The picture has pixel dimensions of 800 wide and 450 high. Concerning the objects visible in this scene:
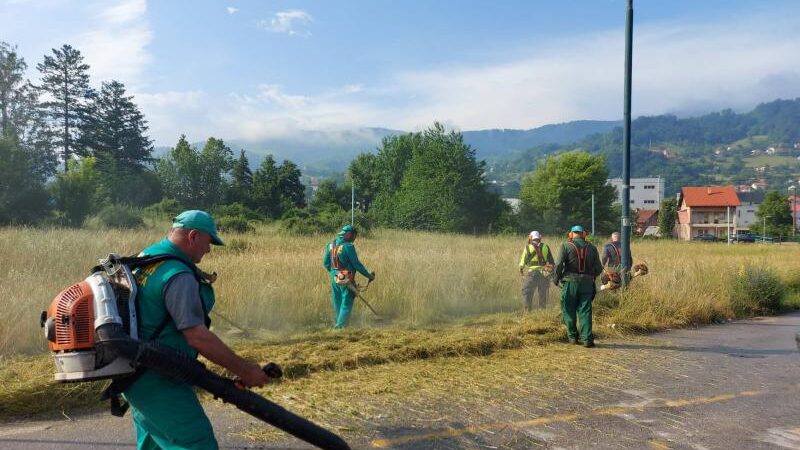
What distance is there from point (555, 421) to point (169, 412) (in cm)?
370

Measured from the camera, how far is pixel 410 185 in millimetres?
43344

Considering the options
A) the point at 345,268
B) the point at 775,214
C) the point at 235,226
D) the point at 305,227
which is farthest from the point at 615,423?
the point at 775,214

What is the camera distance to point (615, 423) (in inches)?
217

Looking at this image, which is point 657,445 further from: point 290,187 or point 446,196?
point 290,187

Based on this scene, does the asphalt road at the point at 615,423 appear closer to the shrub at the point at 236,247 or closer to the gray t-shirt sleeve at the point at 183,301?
the gray t-shirt sleeve at the point at 183,301

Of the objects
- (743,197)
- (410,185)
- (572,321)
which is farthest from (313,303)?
(743,197)

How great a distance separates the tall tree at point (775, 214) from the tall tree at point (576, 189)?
26687 millimetres

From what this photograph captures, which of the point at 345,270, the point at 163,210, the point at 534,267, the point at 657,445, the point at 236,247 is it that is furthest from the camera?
the point at 163,210

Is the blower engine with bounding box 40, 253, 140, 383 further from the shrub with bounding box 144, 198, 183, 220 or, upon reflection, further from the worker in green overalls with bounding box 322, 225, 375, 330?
the shrub with bounding box 144, 198, 183, 220

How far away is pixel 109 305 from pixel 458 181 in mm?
35927

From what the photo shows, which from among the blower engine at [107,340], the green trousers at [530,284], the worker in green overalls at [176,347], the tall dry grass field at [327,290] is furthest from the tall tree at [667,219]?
the blower engine at [107,340]

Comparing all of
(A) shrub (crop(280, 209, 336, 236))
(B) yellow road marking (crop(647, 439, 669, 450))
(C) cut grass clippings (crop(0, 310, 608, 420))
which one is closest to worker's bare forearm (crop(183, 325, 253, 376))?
(C) cut grass clippings (crop(0, 310, 608, 420))

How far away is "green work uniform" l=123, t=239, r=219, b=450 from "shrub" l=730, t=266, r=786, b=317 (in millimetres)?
12198

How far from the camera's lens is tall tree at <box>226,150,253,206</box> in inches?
2188
